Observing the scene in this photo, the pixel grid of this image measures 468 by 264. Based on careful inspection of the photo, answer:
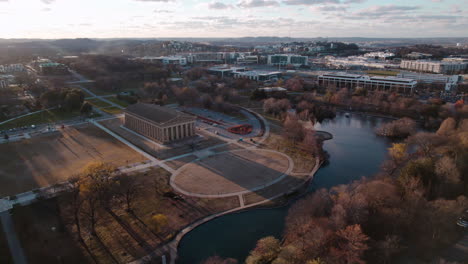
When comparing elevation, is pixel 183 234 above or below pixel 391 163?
below

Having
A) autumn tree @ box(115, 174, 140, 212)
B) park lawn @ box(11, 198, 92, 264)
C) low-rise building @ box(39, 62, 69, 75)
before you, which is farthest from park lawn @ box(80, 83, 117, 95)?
autumn tree @ box(115, 174, 140, 212)

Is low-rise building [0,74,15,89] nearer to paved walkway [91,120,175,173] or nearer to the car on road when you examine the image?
paved walkway [91,120,175,173]

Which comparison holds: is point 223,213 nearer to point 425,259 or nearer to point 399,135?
point 425,259

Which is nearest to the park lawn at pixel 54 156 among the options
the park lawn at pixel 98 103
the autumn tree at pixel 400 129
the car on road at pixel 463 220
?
the park lawn at pixel 98 103

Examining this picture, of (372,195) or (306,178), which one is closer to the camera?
(372,195)

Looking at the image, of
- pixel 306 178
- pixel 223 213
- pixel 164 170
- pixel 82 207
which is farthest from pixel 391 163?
pixel 82 207

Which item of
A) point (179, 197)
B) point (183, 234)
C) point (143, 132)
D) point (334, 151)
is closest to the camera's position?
point (183, 234)

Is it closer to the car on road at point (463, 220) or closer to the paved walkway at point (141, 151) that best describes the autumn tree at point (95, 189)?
the paved walkway at point (141, 151)
